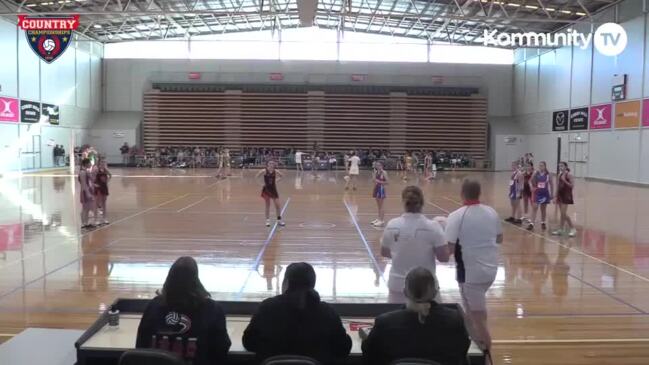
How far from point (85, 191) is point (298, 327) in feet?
34.2

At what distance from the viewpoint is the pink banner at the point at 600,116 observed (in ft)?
98.4

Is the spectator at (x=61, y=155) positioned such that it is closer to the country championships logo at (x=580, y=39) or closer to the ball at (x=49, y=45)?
the ball at (x=49, y=45)

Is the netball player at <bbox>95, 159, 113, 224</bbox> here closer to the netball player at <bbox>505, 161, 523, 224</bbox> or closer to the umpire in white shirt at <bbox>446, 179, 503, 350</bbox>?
the netball player at <bbox>505, 161, 523, 224</bbox>

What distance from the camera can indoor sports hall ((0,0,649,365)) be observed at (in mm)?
3471

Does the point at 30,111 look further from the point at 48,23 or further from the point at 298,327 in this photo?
the point at 298,327

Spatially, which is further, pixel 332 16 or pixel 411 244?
pixel 332 16

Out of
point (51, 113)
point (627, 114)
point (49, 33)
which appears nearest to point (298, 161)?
point (51, 113)

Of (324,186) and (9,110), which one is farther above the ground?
(9,110)

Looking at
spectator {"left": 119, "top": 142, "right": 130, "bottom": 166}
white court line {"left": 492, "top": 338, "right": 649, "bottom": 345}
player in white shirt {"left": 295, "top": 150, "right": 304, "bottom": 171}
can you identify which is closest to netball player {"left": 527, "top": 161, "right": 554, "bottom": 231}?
white court line {"left": 492, "top": 338, "right": 649, "bottom": 345}

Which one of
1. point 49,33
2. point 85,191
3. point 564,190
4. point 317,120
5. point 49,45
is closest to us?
point 564,190

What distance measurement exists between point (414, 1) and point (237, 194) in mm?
18807

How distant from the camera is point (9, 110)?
100ft

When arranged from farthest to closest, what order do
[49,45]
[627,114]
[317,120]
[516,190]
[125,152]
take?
[317,120], [125,152], [627,114], [49,45], [516,190]

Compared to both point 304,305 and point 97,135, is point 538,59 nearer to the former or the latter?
point 97,135
